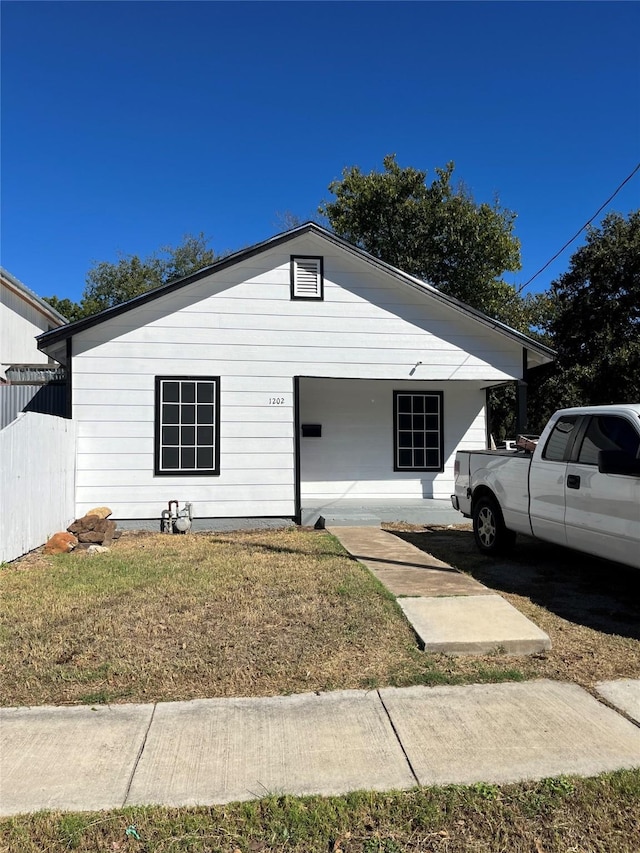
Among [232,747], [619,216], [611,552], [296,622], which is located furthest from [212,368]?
[619,216]

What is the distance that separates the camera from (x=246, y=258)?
11.1 metres

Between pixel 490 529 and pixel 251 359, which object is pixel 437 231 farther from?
pixel 490 529

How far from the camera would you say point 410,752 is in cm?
340

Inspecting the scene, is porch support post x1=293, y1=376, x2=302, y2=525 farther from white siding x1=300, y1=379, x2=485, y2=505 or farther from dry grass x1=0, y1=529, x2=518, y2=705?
dry grass x1=0, y1=529, x2=518, y2=705

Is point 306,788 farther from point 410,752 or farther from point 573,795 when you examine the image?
point 573,795

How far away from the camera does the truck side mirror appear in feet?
17.8

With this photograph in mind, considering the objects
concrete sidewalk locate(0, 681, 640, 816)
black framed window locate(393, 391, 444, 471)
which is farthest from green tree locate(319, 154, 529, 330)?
concrete sidewalk locate(0, 681, 640, 816)

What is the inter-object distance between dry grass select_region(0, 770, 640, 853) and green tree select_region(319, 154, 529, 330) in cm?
2168

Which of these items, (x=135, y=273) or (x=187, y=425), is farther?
(x=135, y=273)

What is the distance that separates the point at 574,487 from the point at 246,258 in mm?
7128

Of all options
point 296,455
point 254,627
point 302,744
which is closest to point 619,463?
point 254,627

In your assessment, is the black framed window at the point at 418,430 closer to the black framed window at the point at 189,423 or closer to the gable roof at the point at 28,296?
the black framed window at the point at 189,423

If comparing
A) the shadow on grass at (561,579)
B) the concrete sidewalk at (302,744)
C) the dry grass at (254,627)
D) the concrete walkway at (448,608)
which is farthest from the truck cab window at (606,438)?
the concrete sidewalk at (302,744)

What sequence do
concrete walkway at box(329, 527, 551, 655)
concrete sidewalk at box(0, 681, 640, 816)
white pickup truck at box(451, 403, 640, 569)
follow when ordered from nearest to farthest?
concrete sidewalk at box(0, 681, 640, 816) → concrete walkway at box(329, 527, 551, 655) → white pickup truck at box(451, 403, 640, 569)
